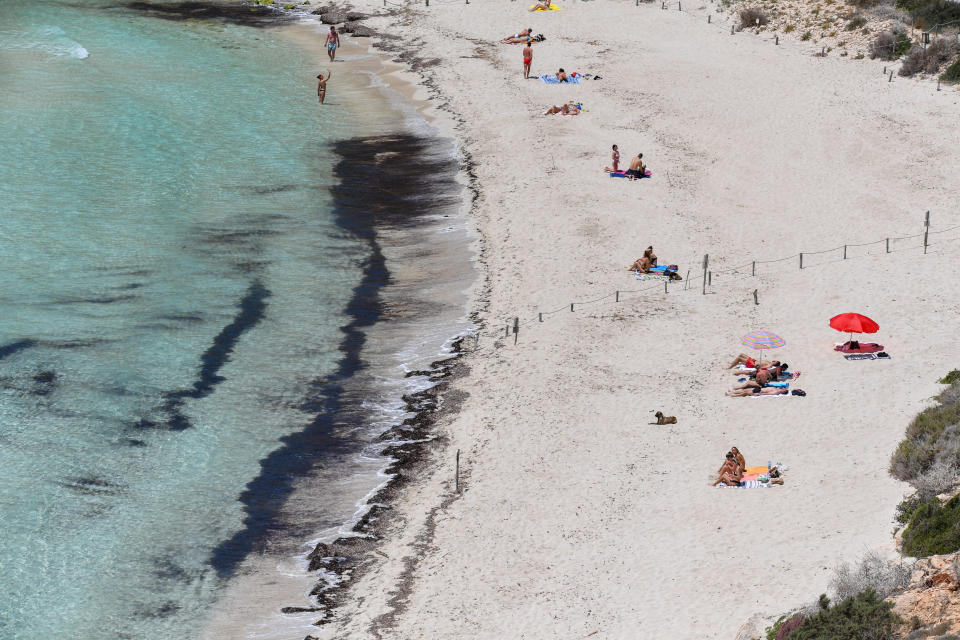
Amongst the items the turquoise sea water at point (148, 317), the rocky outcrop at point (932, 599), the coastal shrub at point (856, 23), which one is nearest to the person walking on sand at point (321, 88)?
the turquoise sea water at point (148, 317)

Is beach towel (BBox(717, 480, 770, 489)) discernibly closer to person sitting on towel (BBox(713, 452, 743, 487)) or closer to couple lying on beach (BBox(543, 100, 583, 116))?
person sitting on towel (BBox(713, 452, 743, 487))

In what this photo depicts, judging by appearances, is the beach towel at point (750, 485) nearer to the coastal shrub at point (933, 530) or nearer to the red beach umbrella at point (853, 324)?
the coastal shrub at point (933, 530)

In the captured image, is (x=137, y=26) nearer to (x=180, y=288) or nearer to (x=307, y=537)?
(x=180, y=288)

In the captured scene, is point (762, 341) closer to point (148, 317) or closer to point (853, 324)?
point (853, 324)

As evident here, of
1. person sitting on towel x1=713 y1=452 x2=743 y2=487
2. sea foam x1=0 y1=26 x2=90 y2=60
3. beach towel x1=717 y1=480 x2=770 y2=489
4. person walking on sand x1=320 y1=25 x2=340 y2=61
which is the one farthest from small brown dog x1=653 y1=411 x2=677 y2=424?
sea foam x1=0 y1=26 x2=90 y2=60

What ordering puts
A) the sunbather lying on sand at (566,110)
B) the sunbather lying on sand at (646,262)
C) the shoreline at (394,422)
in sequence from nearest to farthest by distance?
the shoreline at (394,422), the sunbather lying on sand at (646,262), the sunbather lying on sand at (566,110)

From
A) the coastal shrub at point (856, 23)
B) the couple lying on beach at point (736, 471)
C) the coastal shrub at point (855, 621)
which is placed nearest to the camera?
the coastal shrub at point (855, 621)

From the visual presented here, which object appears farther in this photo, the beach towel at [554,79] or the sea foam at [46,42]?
the sea foam at [46,42]
